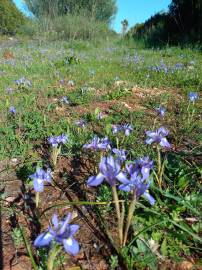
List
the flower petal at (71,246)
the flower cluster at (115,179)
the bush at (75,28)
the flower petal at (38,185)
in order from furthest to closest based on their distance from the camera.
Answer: the bush at (75,28) < the flower petal at (38,185) < the flower cluster at (115,179) < the flower petal at (71,246)

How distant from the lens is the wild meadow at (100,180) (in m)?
1.79

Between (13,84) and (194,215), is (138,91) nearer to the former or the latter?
(13,84)

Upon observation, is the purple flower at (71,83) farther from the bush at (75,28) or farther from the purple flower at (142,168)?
the bush at (75,28)

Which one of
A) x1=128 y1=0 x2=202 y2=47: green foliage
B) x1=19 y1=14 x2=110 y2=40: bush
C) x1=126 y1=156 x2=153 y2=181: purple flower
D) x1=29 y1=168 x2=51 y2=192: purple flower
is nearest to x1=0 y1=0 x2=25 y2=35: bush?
x1=19 y1=14 x2=110 y2=40: bush

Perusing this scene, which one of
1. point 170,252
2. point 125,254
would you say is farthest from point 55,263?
point 170,252

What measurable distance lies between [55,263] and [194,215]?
0.92m

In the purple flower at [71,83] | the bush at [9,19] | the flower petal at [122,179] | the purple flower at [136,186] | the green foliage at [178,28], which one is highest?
the bush at [9,19]

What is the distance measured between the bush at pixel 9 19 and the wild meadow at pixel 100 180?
2167 centimetres

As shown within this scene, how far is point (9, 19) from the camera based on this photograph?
26031mm

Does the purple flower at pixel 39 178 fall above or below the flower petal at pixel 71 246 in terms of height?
below

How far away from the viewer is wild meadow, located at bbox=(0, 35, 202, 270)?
1794mm

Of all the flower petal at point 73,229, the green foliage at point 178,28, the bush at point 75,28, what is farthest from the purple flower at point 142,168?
the bush at point 75,28

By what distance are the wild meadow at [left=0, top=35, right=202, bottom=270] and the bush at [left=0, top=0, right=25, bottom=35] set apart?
2167 cm

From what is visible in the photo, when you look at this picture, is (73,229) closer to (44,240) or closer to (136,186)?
(44,240)
